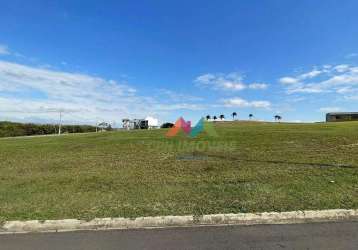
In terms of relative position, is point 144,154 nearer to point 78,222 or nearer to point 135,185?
point 135,185

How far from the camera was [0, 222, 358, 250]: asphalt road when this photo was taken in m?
3.82

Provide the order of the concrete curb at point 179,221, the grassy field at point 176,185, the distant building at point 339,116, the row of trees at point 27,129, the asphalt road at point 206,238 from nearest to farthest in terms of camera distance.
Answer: the asphalt road at point 206,238
the concrete curb at point 179,221
the grassy field at point 176,185
the row of trees at point 27,129
the distant building at point 339,116

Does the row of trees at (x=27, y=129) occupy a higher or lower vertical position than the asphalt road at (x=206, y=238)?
higher

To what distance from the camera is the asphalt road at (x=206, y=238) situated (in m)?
3.82

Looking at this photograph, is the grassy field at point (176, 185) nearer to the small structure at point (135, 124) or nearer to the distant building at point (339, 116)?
the small structure at point (135, 124)

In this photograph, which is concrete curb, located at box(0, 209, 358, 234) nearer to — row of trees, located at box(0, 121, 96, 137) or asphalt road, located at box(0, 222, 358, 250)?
asphalt road, located at box(0, 222, 358, 250)

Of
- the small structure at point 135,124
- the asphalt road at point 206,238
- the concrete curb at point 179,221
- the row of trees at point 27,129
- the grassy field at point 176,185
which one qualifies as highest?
the small structure at point 135,124

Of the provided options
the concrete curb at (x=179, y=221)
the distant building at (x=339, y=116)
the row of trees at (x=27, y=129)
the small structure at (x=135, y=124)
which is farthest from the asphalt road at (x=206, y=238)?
the distant building at (x=339, y=116)

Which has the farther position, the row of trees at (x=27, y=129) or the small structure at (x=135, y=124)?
the small structure at (x=135, y=124)

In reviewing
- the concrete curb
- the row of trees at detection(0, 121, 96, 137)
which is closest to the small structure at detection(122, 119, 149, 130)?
the row of trees at detection(0, 121, 96, 137)

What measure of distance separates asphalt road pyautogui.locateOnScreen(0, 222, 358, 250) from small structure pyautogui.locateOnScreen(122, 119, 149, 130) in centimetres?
5149

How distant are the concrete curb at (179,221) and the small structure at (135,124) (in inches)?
2012

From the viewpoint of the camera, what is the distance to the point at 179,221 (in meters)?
4.58

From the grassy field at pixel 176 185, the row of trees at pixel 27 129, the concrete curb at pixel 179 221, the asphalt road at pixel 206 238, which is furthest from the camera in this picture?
the row of trees at pixel 27 129
